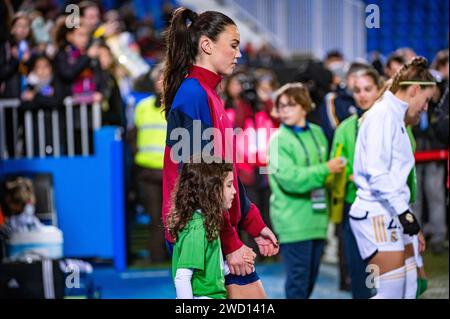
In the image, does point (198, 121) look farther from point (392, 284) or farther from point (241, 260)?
point (392, 284)

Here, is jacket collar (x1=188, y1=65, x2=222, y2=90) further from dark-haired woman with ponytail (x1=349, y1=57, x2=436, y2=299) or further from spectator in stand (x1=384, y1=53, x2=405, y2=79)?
spectator in stand (x1=384, y1=53, x2=405, y2=79)

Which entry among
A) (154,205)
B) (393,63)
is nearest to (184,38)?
(393,63)

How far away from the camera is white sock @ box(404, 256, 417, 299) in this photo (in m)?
4.79

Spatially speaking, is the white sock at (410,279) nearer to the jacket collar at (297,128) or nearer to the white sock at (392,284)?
the white sock at (392,284)

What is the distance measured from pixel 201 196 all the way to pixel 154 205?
5.15m

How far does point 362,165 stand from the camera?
4.69m

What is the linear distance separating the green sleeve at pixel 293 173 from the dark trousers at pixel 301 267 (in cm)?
34

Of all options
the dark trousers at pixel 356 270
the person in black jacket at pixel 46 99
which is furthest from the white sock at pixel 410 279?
the person in black jacket at pixel 46 99

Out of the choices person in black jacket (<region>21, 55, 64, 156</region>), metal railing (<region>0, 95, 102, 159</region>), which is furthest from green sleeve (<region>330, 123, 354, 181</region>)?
person in black jacket (<region>21, 55, 64, 156</region>)

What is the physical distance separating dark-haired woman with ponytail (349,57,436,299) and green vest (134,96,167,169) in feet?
12.5

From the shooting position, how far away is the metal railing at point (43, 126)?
8.29m

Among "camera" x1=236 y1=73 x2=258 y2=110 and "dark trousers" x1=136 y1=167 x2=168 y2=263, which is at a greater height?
"camera" x1=236 y1=73 x2=258 y2=110
